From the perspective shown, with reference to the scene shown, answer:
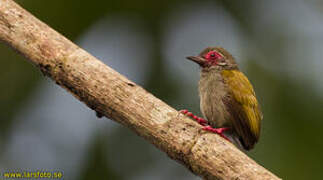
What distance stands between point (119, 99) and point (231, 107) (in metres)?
1.59

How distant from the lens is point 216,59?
573cm

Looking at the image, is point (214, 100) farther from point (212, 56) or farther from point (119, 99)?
point (119, 99)

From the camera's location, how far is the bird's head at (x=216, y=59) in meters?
5.69

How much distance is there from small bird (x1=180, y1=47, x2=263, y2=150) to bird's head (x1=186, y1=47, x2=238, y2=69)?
0.59 ft

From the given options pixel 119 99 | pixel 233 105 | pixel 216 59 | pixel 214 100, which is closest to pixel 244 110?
pixel 233 105

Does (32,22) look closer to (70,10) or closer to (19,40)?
(19,40)

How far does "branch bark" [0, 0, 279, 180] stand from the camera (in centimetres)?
374

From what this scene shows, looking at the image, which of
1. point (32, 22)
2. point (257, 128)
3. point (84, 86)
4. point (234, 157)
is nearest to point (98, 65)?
point (84, 86)

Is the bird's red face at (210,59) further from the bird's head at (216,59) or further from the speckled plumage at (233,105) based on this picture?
the speckled plumage at (233,105)

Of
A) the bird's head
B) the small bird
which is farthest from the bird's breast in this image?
the bird's head

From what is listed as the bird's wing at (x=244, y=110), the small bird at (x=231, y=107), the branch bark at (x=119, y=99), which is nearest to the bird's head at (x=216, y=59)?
the small bird at (x=231, y=107)

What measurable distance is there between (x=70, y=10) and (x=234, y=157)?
3204mm

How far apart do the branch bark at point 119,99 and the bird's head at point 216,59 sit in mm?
1794

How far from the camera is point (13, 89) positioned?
20.1ft
